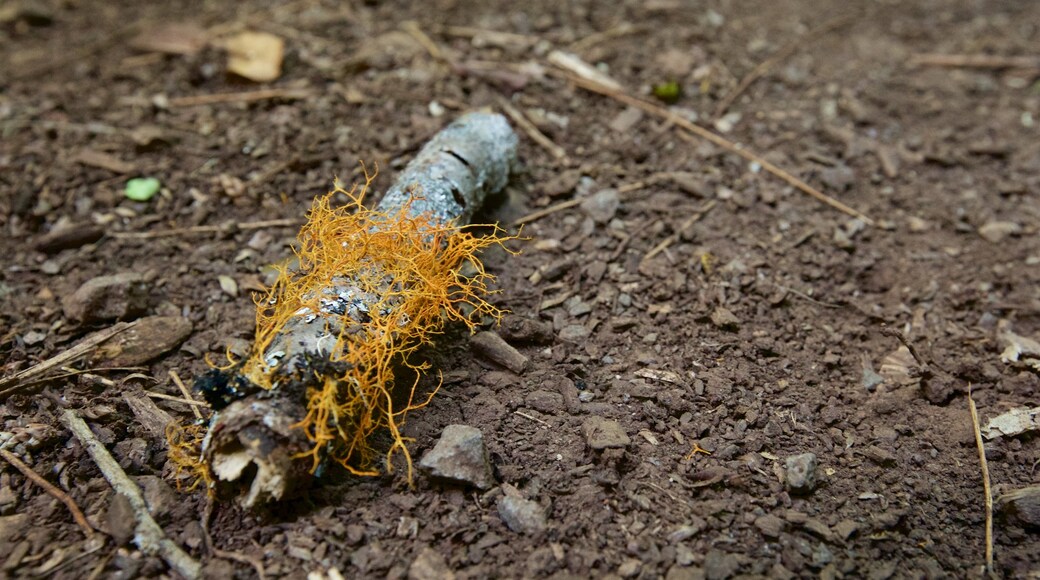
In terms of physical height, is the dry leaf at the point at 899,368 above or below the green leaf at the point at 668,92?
below

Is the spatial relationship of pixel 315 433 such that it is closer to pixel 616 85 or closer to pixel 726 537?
pixel 726 537

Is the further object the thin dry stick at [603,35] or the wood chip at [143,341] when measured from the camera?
the thin dry stick at [603,35]

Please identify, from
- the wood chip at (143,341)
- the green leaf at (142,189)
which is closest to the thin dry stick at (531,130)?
the green leaf at (142,189)

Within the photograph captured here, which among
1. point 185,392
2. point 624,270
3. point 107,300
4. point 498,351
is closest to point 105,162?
point 107,300

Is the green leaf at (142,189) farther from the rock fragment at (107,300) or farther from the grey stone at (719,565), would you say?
the grey stone at (719,565)

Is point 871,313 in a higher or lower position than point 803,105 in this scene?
lower

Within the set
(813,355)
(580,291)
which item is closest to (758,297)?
(813,355)

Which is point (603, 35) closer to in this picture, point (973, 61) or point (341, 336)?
point (973, 61)
